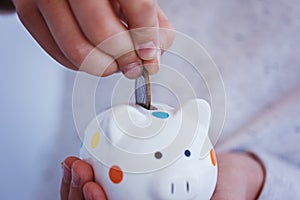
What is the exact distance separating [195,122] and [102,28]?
0.10 meters

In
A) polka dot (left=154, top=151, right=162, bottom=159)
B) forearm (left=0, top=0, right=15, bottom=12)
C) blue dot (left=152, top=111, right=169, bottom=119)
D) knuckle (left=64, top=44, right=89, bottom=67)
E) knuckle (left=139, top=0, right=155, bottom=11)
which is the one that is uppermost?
knuckle (left=139, top=0, right=155, bottom=11)

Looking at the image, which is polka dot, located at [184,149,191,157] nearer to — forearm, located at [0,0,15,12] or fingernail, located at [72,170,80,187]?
fingernail, located at [72,170,80,187]

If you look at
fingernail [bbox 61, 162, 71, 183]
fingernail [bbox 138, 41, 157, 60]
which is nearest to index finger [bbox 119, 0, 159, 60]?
fingernail [bbox 138, 41, 157, 60]

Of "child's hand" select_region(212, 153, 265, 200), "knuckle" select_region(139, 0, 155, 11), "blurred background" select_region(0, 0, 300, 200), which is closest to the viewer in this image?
"knuckle" select_region(139, 0, 155, 11)

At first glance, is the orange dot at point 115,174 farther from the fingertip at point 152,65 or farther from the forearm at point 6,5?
the forearm at point 6,5

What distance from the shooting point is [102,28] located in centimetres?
30

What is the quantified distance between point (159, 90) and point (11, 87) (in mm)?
371

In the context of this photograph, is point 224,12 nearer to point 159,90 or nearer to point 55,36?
point 159,90

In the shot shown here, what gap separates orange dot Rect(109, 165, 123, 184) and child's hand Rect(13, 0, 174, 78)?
0.23 feet

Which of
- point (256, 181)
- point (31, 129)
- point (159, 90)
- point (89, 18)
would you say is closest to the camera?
point (89, 18)

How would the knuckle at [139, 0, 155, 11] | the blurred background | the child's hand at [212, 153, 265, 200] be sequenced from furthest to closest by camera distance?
the blurred background, the child's hand at [212, 153, 265, 200], the knuckle at [139, 0, 155, 11]

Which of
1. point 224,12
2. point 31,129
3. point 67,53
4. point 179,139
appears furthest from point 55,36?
point 31,129

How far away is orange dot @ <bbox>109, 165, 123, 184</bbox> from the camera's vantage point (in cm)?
31

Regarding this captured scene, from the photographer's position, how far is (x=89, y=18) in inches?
11.6
